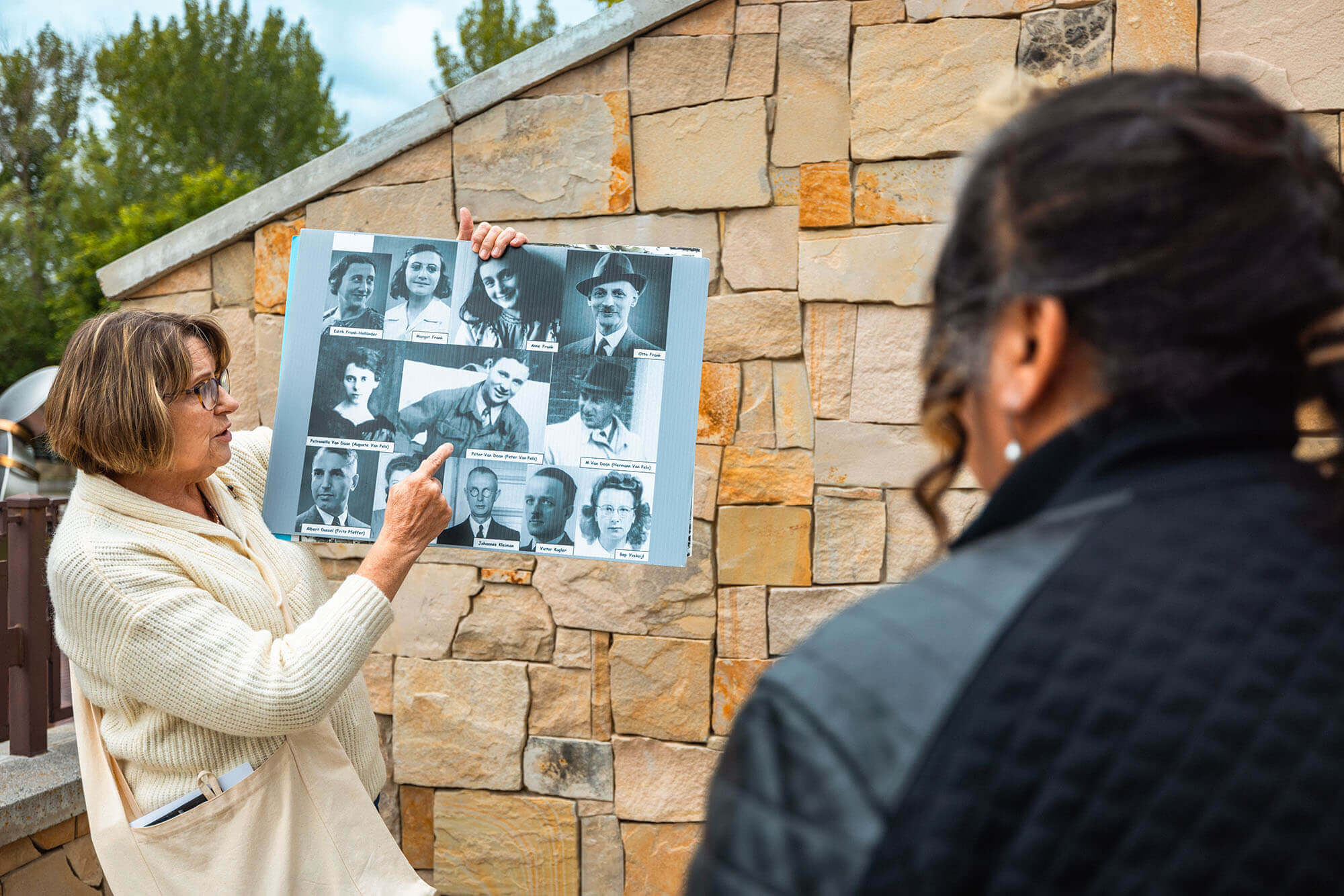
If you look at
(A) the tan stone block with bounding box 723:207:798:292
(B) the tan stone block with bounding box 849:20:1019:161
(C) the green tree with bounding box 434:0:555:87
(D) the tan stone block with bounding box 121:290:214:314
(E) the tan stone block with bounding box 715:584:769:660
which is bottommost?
(E) the tan stone block with bounding box 715:584:769:660

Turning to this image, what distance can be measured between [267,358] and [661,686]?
165 centimetres

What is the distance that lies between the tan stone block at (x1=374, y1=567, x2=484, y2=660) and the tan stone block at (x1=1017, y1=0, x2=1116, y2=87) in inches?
86.3

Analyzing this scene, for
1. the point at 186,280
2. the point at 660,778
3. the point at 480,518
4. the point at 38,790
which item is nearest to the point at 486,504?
the point at 480,518

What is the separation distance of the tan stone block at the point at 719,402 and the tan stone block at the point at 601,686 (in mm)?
701

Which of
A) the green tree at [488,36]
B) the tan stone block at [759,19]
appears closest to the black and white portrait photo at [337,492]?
the tan stone block at [759,19]

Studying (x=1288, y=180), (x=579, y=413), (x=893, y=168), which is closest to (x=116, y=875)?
(x=579, y=413)

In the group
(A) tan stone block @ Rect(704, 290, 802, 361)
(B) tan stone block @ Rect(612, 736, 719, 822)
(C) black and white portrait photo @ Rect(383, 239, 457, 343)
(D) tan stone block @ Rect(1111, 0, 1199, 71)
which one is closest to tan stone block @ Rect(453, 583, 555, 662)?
(B) tan stone block @ Rect(612, 736, 719, 822)

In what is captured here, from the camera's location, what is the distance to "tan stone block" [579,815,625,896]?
291 centimetres

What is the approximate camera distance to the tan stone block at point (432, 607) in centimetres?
297

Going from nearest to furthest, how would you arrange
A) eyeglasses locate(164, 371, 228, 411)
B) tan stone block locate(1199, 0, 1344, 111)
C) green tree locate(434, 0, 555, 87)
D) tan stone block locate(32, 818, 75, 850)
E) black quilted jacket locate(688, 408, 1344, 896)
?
black quilted jacket locate(688, 408, 1344, 896) < eyeglasses locate(164, 371, 228, 411) < tan stone block locate(1199, 0, 1344, 111) < tan stone block locate(32, 818, 75, 850) < green tree locate(434, 0, 555, 87)

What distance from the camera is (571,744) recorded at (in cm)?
292

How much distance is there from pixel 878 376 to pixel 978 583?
6.97ft

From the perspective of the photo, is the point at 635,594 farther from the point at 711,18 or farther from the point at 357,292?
the point at 711,18

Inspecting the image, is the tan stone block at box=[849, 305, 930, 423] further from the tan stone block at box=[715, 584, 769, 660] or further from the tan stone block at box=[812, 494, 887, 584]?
the tan stone block at box=[715, 584, 769, 660]
